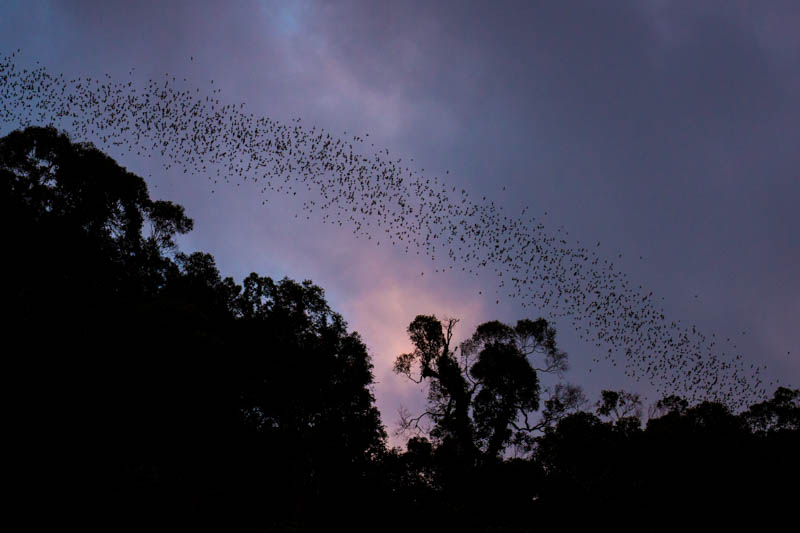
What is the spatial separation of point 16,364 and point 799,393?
41.9m

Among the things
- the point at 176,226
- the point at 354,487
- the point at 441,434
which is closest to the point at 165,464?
the point at 354,487

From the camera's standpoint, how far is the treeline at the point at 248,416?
39.2 feet

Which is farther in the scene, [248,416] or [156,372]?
[248,416]

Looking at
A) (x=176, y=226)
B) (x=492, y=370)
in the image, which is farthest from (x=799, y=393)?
(x=176, y=226)

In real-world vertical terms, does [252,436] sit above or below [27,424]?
above

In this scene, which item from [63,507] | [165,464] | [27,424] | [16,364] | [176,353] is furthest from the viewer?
[176,353]

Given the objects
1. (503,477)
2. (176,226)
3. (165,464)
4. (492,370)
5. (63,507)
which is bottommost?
(63,507)

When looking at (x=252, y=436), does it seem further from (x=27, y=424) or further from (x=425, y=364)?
(x=425, y=364)

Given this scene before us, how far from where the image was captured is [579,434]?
83.4 feet

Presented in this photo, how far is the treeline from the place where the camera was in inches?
471

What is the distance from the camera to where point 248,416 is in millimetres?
20797

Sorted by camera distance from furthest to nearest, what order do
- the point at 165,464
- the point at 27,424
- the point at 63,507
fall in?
the point at 165,464, the point at 27,424, the point at 63,507

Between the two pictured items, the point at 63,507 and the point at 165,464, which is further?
the point at 165,464

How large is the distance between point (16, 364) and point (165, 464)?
5.11 meters
